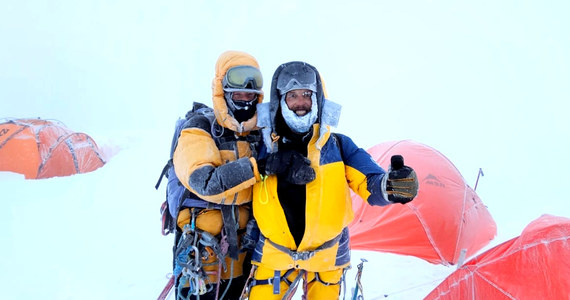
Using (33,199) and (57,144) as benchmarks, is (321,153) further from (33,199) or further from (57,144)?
(57,144)

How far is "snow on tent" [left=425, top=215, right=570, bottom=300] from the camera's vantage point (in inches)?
105

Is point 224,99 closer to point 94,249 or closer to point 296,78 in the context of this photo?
point 296,78

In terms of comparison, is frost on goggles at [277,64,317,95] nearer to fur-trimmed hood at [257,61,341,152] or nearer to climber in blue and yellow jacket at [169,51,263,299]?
fur-trimmed hood at [257,61,341,152]

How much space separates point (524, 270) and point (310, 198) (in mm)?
1808

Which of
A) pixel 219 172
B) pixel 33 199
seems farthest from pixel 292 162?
pixel 33 199

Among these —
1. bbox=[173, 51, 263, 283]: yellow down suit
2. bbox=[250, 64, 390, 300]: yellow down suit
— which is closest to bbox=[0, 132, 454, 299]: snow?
bbox=[173, 51, 263, 283]: yellow down suit

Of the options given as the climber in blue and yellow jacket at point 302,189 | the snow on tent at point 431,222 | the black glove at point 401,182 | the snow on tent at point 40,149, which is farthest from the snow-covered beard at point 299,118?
the snow on tent at point 40,149

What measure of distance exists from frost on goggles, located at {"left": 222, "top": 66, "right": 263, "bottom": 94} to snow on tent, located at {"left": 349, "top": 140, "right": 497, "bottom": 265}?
3043mm

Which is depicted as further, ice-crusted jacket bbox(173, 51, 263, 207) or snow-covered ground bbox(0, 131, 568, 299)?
snow-covered ground bbox(0, 131, 568, 299)

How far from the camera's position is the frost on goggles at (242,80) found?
2502 mm

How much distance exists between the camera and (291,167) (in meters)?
2.18

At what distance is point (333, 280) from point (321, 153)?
853 millimetres

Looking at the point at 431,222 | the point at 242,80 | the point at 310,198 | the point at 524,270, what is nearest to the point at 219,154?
the point at 242,80

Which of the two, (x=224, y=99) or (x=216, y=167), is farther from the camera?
(x=224, y=99)
